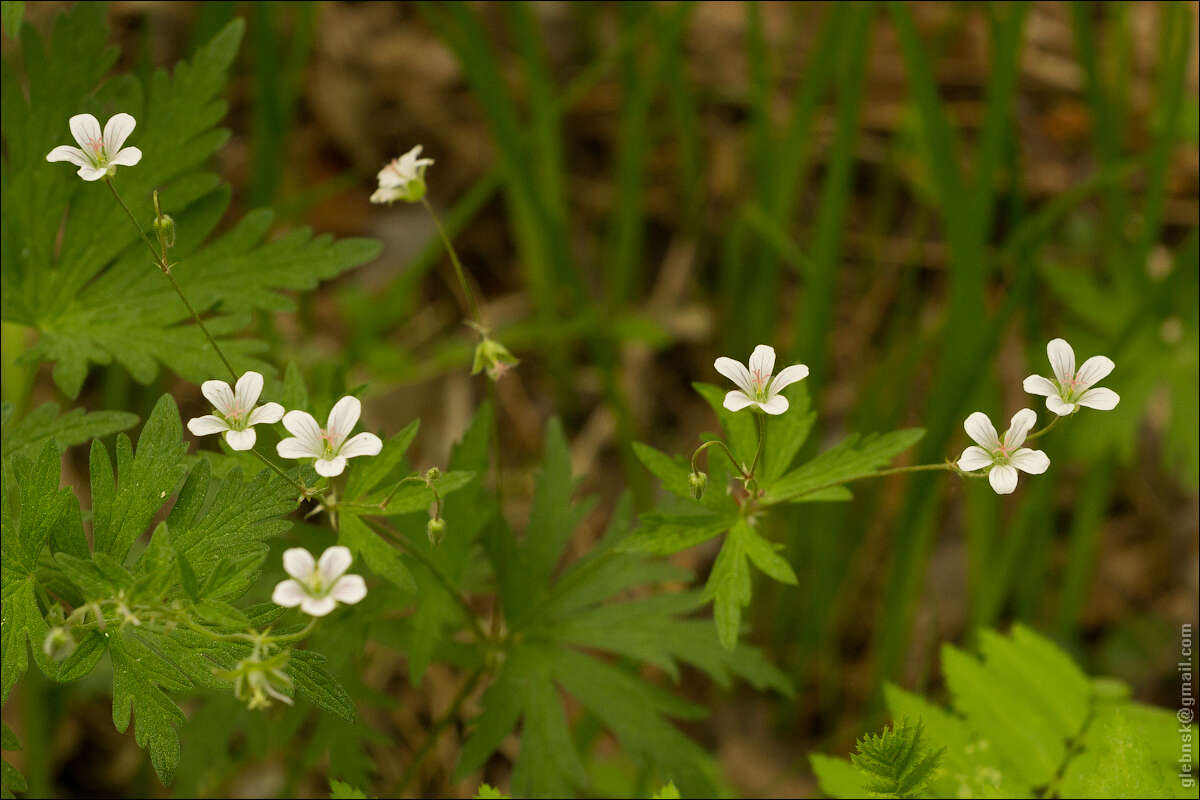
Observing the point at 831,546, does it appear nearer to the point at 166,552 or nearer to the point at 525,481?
the point at 525,481

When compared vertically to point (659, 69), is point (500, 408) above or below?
below

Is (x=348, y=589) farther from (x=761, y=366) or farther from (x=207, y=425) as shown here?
(x=761, y=366)

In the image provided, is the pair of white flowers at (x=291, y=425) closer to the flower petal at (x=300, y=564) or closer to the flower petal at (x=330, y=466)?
the flower petal at (x=330, y=466)

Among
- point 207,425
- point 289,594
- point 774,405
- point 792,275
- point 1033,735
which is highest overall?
point 792,275

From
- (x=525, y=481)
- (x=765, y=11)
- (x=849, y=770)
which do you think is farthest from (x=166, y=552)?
(x=765, y=11)

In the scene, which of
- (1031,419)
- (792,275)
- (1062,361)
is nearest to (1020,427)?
(1031,419)

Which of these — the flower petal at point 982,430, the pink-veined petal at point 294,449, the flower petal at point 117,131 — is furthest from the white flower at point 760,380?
the flower petal at point 117,131

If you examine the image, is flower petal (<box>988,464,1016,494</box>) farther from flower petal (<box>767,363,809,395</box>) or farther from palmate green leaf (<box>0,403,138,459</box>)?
palmate green leaf (<box>0,403,138,459</box>)
